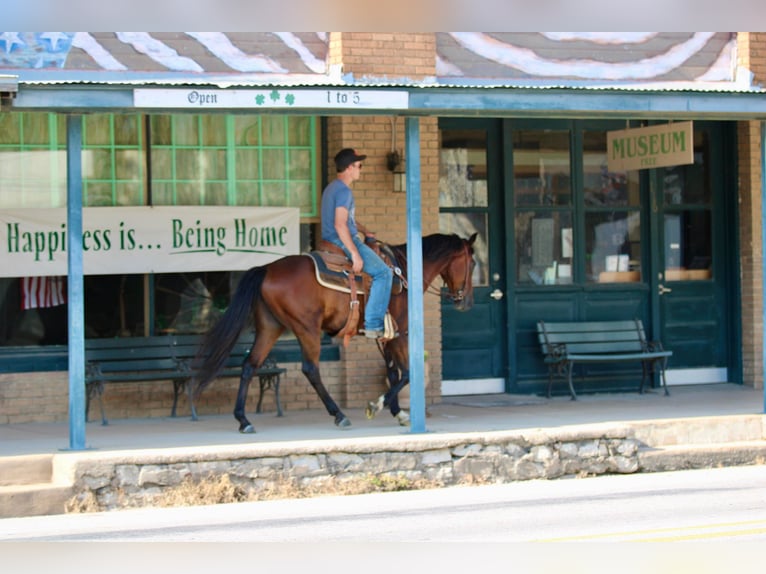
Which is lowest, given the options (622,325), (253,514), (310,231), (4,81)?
(253,514)

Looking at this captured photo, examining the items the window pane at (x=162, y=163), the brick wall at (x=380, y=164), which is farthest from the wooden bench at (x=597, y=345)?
the window pane at (x=162, y=163)

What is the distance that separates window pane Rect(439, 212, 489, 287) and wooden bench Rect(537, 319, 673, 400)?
86cm

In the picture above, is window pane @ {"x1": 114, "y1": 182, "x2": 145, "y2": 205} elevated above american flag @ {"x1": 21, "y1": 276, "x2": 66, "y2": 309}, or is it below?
above

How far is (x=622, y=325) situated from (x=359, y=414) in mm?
3537

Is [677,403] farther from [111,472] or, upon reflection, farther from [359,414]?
[111,472]

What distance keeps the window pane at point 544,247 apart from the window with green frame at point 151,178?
2608mm

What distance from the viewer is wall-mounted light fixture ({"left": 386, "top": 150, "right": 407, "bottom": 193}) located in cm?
1280

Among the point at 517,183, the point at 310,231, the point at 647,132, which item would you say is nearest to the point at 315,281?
the point at 310,231

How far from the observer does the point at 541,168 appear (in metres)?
14.0

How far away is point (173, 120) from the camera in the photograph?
40.8 feet

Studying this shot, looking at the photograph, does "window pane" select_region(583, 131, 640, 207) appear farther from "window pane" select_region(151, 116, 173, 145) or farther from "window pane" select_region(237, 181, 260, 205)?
"window pane" select_region(151, 116, 173, 145)

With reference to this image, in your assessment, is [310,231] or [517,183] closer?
[310,231]

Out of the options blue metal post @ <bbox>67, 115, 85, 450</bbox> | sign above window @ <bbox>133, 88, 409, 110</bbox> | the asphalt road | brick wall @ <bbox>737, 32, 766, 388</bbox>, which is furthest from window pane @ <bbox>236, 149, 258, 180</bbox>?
brick wall @ <bbox>737, 32, 766, 388</bbox>

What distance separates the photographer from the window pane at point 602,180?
46.6 feet
